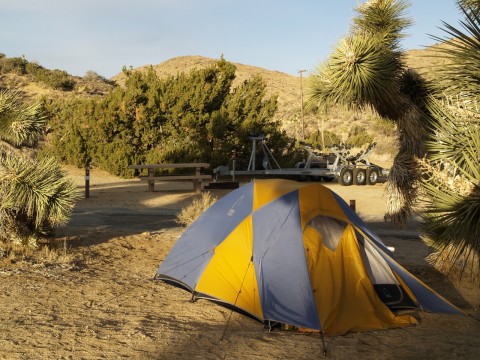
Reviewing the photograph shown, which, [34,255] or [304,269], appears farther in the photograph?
[34,255]

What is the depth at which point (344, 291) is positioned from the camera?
7121mm

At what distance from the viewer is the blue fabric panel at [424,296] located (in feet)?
24.3

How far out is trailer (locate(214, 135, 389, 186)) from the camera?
26250 millimetres

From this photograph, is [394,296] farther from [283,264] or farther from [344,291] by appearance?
[283,264]

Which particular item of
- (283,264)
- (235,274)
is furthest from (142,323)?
(283,264)

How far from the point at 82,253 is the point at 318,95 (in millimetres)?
4828

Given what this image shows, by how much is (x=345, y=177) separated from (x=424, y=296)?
1871 centimetres

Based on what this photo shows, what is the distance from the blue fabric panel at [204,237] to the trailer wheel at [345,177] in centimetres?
1774

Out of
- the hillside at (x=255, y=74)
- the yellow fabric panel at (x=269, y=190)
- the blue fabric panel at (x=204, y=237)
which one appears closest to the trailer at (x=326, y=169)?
the blue fabric panel at (x=204, y=237)

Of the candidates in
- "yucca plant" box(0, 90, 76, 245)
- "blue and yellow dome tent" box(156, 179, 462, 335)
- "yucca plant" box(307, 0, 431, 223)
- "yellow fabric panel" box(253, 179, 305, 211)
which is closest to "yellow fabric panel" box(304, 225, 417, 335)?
"blue and yellow dome tent" box(156, 179, 462, 335)

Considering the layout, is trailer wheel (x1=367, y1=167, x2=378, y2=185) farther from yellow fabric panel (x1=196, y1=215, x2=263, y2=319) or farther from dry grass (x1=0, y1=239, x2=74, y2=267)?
yellow fabric panel (x1=196, y1=215, x2=263, y2=319)

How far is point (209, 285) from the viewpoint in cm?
761

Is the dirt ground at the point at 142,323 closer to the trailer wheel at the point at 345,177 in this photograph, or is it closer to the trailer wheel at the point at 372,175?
the trailer wheel at the point at 345,177

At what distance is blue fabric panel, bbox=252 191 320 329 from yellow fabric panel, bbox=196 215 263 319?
0.33 feet
